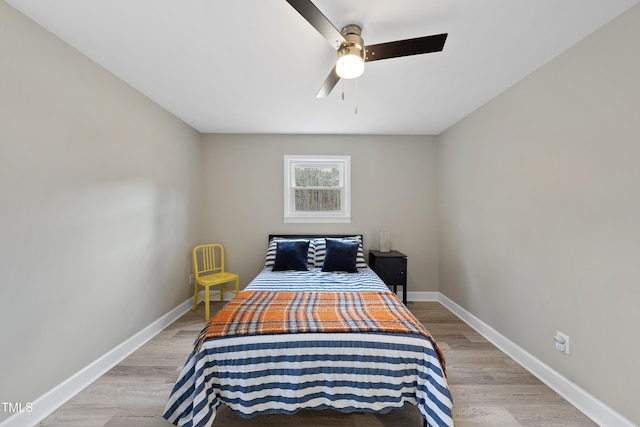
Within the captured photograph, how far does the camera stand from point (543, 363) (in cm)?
214

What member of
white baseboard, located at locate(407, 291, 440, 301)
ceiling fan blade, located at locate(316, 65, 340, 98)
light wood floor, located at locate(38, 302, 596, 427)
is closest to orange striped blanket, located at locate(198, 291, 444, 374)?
light wood floor, located at locate(38, 302, 596, 427)

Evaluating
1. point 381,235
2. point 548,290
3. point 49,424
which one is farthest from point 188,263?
point 548,290

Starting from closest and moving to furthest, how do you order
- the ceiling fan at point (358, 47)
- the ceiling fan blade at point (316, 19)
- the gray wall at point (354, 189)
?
the ceiling fan blade at point (316, 19) < the ceiling fan at point (358, 47) < the gray wall at point (354, 189)

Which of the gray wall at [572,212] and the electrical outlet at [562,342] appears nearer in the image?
the gray wall at [572,212]

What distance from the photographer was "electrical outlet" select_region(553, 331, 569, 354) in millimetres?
1952

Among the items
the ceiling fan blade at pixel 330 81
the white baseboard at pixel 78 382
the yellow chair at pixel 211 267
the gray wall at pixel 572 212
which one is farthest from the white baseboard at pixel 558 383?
the white baseboard at pixel 78 382

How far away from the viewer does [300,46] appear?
6.22ft

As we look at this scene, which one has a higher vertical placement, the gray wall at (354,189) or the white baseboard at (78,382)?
the gray wall at (354,189)

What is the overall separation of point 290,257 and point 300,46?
228 centimetres

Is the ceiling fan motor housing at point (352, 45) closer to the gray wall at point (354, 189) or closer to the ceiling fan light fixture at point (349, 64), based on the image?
the ceiling fan light fixture at point (349, 64)

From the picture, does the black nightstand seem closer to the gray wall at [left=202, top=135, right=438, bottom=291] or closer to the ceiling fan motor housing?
the gray wall at [left=202, top=135, right=438, bottom=291]

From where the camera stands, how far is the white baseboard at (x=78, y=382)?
64.7 inches

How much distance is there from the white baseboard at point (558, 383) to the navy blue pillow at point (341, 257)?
151 cm

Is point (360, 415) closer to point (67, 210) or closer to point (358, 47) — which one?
point (358, 47)
